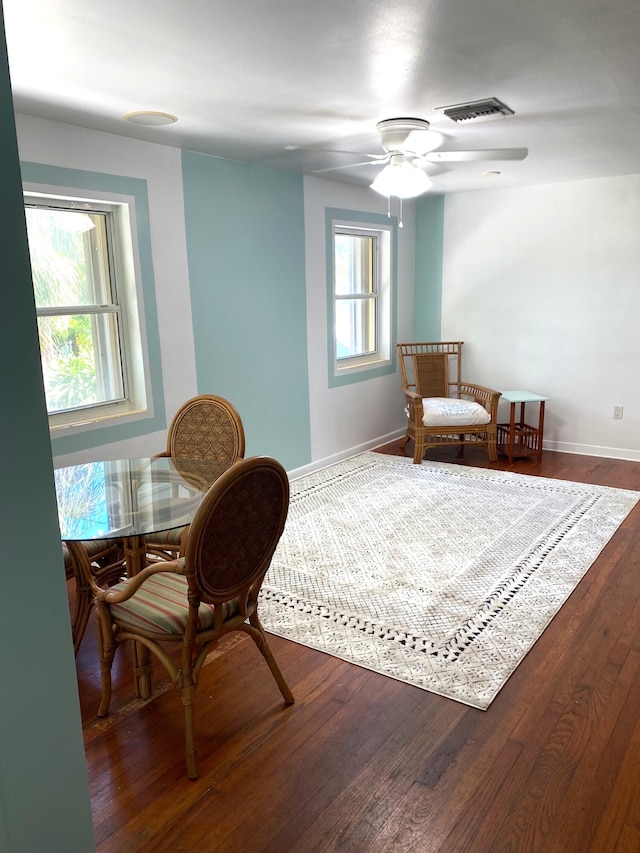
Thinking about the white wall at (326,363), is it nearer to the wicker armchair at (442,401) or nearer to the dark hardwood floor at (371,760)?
the wicker armchair at (442,401)

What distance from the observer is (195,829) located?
1.66 meters

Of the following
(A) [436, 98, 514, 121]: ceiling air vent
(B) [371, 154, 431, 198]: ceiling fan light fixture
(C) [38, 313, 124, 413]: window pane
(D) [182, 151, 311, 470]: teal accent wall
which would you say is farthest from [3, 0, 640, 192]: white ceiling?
(C) [38, 313, 124, 413]: window pane

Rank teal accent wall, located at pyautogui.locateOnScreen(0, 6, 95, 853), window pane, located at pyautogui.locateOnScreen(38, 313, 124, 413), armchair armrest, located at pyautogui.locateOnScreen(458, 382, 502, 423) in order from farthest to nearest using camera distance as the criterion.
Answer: armchair armrest, located at pyautogui.locateOnScreen(458, 382, 502, 423) → window pane, located at pyautogui.locateOnScreen(38, 313, 124, 413) → teal accent wall, located at pyautogui.locateOnScreen(0, 6, 95, 853)

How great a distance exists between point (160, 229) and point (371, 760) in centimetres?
294

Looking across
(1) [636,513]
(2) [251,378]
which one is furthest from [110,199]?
(1) [636,513]

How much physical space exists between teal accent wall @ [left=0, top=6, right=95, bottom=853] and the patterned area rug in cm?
138

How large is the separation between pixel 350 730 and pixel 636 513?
2.68m

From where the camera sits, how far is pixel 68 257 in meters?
3.30

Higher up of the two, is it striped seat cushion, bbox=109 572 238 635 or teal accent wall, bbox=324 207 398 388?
teal accent wall, bbox=324 207 398 388

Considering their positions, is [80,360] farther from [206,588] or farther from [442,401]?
[442,401]

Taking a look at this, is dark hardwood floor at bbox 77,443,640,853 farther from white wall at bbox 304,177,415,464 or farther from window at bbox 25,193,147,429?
white wall at bbox 304,177,415,464

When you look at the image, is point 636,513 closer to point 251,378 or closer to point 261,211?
point 251,378

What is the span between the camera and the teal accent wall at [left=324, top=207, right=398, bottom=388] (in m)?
4.88

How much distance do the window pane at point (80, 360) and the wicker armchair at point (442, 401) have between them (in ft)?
8.06
